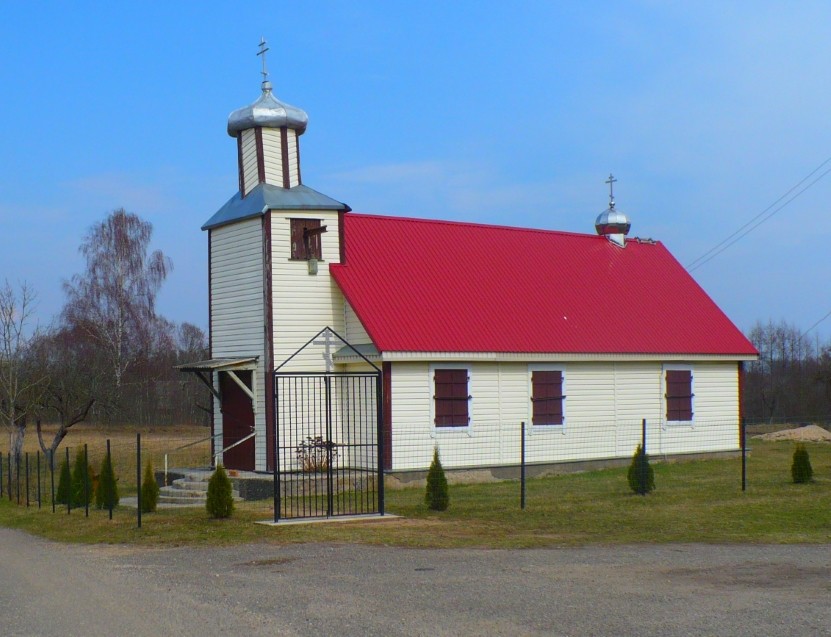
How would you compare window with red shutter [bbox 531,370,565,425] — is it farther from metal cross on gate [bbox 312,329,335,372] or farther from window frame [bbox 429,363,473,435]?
metal cross on gate [bbox 312,329,335,372]

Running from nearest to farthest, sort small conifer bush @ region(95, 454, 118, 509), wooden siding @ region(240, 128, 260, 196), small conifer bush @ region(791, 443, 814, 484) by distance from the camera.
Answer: small conifer bush @ region(95, 454, 118, 509) → small conifer bush @ region(791, 443, 814, 484) → wooden siding @ region(240, 128, 260, 196)

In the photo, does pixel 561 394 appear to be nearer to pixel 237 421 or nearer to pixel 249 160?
pixel 237 421

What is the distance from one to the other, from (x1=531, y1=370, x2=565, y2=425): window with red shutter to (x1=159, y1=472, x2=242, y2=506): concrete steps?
6.59 m

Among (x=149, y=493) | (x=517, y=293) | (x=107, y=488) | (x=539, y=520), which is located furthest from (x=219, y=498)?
(x=517, y=293)

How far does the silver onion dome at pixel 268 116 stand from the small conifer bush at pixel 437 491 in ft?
29.5

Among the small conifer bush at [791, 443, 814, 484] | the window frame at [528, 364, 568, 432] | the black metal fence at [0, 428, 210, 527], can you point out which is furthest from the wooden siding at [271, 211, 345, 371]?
the small conifer bush at [791, 443, 814, 484]

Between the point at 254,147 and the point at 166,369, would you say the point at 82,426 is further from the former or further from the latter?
the point at 254,147

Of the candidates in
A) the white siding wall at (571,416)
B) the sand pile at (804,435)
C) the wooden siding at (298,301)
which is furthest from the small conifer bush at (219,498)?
the sand pile at (804,435)

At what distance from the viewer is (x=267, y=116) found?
21.7 metres

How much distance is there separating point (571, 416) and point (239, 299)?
755 centimetres

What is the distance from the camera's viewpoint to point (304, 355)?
20.3m

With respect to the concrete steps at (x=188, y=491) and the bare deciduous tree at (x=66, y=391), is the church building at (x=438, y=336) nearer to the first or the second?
the concrete steps at (x=188, y=491)

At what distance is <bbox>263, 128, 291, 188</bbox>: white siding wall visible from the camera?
71.3 ft

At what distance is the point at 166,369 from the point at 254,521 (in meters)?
31.8
